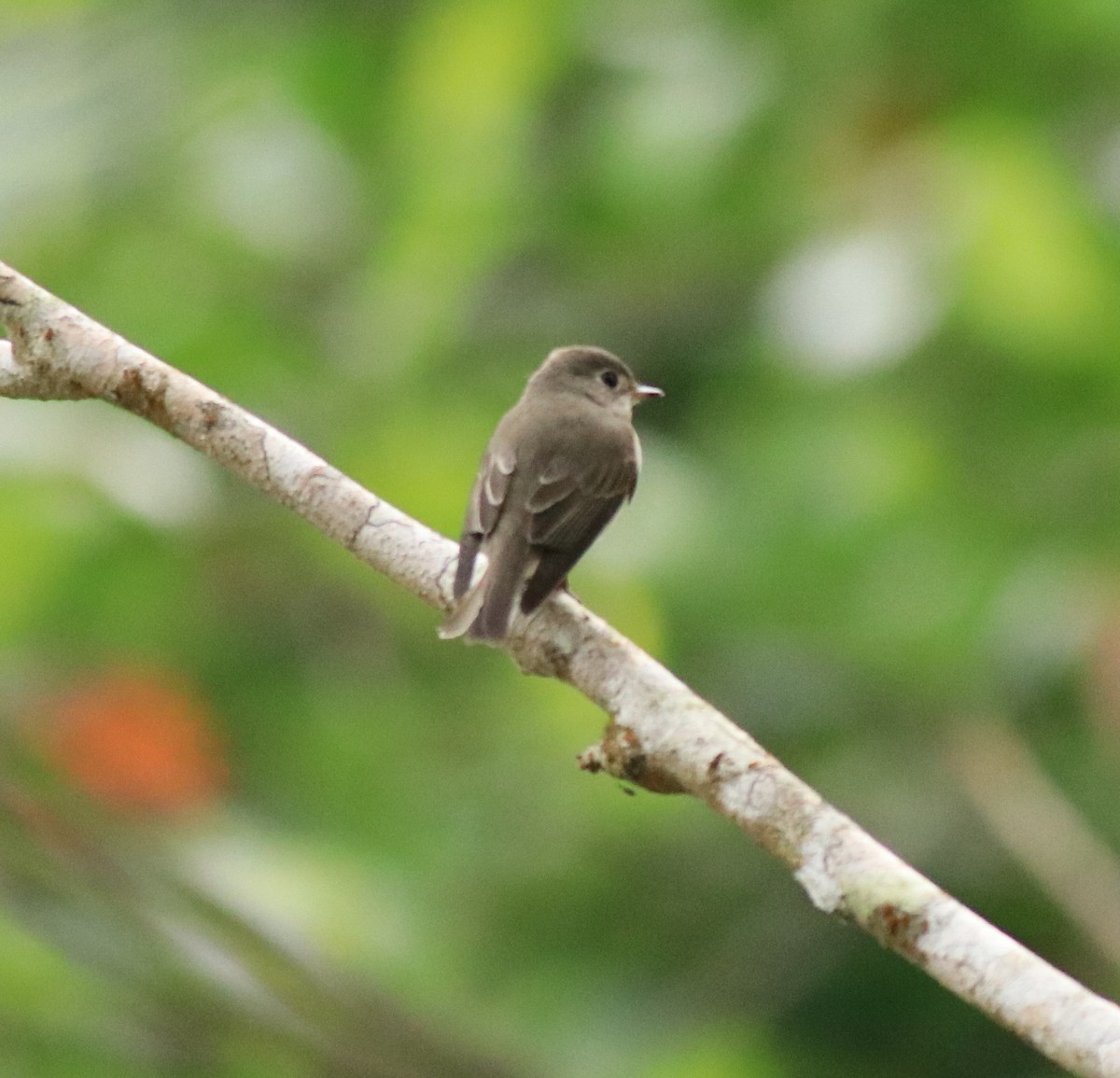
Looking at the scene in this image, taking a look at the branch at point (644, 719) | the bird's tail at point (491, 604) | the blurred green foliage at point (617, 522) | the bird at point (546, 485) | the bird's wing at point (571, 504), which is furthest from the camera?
the blurred green foliage at point (617, 522)

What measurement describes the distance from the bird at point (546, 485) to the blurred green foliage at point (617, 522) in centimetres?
11

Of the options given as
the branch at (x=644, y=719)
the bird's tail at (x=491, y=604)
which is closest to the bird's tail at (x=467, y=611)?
the bird's tail at (x=491, y=604)

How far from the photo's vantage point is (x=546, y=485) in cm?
421

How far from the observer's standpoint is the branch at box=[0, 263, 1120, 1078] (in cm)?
222

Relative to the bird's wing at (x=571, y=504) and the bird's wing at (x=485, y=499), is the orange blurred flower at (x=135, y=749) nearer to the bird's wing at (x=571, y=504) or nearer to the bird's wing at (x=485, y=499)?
the bird's wing at (x=485, y=499)

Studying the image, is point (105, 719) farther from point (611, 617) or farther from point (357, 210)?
point (357, 210)

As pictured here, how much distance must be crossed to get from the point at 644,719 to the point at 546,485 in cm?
155

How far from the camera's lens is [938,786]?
5.00 metres

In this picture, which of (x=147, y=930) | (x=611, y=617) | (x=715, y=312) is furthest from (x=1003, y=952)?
(x=715, y=312)

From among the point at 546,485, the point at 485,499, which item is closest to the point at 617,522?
the point at 546,485

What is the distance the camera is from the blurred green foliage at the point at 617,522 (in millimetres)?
4074

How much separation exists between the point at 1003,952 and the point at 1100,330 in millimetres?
2248

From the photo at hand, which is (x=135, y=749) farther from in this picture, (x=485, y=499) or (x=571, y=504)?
(x=571, y=504)

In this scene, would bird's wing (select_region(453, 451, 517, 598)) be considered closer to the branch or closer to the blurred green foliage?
the blurred green foliage
